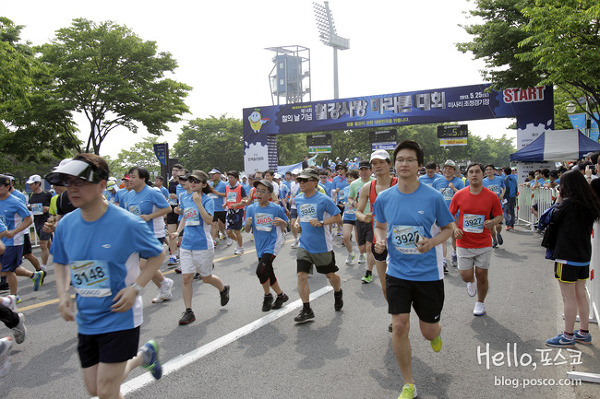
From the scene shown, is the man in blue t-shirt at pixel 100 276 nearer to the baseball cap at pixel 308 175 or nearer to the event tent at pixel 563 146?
the baseball cap at pixel 308 175

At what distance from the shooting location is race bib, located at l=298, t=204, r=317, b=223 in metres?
5.62

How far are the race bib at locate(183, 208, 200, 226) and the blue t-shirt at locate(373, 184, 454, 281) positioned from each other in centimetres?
311

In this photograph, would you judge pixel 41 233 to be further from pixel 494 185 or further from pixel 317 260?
pixel 494 185

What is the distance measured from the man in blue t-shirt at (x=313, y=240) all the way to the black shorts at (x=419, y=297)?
2.01m

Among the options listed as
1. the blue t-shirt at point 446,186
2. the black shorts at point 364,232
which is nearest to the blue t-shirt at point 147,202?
the black shorts at point 364,232

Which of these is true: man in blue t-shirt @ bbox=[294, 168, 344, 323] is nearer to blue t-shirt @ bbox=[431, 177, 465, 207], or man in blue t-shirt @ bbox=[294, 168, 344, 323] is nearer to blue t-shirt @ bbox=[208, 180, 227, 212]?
blue t-shirt @ bbox=[431, 177, 465, 207]

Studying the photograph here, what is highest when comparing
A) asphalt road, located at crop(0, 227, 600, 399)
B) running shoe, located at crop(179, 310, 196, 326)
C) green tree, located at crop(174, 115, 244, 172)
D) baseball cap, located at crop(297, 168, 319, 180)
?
green tree, located at crop(174, 115, 244, 172)

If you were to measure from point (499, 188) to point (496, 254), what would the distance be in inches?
116

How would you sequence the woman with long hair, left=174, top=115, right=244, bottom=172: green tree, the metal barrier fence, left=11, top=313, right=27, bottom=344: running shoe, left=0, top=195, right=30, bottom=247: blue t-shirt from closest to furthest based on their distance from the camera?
the woman with long hair < left=11, top=313, right=27, bottom=344: running shoe < left=0, top=195, right=30, bottom=247: blue t-shirt < the metal barrier fence < left=174, top=115, right=244, bottom=172: green tree

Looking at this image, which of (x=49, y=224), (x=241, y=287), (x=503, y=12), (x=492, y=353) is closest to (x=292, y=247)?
(x=241, y=287)

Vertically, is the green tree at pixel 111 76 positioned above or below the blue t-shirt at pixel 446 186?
above

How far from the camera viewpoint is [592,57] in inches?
453

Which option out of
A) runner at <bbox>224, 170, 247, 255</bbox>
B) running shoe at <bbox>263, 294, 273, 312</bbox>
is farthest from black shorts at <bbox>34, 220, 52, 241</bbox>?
running shoe at <bbox>263, 294, 273, 312</bbox>

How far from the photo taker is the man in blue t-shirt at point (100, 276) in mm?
2615
